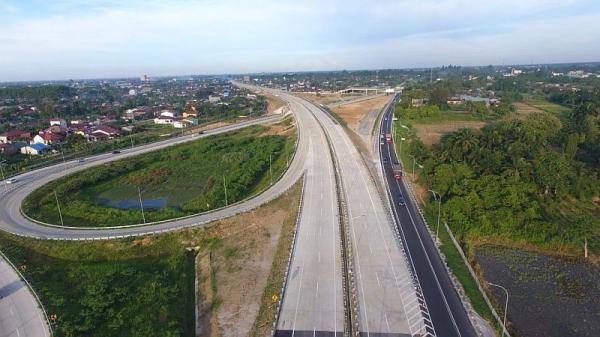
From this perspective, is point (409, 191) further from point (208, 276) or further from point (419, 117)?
point (419, 117)

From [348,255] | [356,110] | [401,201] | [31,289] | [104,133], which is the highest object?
[356,110]

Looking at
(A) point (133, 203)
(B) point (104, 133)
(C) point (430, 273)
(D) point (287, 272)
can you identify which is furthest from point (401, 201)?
(B) point (104, 133)

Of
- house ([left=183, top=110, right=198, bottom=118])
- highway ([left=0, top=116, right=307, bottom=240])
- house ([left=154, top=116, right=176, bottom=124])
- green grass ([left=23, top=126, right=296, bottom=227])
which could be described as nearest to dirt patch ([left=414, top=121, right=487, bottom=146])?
highway ([left=0, top=116, right=307, bottom=240])

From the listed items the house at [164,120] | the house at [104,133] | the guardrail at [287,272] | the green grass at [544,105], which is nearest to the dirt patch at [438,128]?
the green grass at [544,105]

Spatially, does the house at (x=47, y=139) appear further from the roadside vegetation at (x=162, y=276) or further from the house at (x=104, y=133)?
the roadside vegetation at (x=162, y=276)

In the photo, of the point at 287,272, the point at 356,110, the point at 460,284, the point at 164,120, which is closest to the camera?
the point at 460,284

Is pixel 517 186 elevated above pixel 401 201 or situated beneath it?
elevated above

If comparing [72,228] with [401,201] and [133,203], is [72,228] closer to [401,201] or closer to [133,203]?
[133,203]
